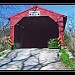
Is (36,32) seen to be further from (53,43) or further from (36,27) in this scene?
(53,43)

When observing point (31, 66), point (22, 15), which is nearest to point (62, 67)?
point (31, 66)

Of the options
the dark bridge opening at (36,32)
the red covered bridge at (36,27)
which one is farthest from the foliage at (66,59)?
the dark bridge opening at (36,32)

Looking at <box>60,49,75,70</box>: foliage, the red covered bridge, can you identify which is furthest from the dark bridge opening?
<box>60,49,75,70</box>: foliage

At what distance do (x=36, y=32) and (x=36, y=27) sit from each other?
13cm

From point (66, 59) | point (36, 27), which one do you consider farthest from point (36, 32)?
point (66, 59)

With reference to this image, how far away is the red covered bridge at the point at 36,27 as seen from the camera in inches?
285

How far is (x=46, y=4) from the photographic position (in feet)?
21.4

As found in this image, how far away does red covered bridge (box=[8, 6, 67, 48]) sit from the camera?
723 cm

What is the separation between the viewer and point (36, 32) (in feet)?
24.3

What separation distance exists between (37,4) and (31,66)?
1.29 m

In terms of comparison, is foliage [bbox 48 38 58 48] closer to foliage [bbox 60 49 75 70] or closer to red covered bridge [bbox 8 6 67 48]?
red covered bridge [bbox 8 6 67 48]

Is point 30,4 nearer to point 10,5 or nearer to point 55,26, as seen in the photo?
point 10,5

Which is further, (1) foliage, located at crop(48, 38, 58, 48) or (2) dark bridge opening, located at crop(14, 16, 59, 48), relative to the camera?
(2) dark bridge opening, located at crop(14, 16, 59, 48)

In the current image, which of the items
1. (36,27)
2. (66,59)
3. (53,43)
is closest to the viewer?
(66,59)
